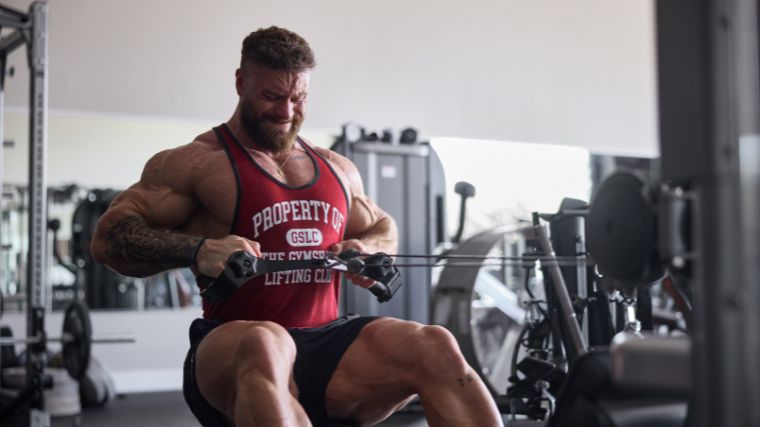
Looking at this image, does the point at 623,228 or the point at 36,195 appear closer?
the point at 623,228

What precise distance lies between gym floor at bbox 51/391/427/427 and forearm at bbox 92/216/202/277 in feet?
7.61

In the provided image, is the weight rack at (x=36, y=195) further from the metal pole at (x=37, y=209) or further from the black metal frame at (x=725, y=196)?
the black metal frame at (x=725, y=196)

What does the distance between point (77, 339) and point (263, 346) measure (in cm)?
210

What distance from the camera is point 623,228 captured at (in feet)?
3.99

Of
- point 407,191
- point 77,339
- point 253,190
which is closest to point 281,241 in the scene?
point 253,190

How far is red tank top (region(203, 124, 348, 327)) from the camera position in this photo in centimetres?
203

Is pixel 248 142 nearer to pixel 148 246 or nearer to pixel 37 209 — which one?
pixel 148 246

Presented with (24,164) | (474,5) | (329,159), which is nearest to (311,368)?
(329,159)

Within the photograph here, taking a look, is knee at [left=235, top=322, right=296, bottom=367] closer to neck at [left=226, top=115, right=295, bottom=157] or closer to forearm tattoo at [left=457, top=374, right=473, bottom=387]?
forearm tattoo at [left=457, top=374, right=473, bottom=387]

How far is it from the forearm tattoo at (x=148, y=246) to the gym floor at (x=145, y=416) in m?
2.34

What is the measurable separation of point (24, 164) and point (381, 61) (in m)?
2.52

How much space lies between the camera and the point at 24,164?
5.28 metres

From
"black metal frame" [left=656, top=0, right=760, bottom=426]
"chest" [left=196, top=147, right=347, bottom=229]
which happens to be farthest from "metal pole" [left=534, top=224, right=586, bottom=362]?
"black metal frame" [left=656, top=0, right=760, bottom=426]

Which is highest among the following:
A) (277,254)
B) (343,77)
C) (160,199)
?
(343,77)
